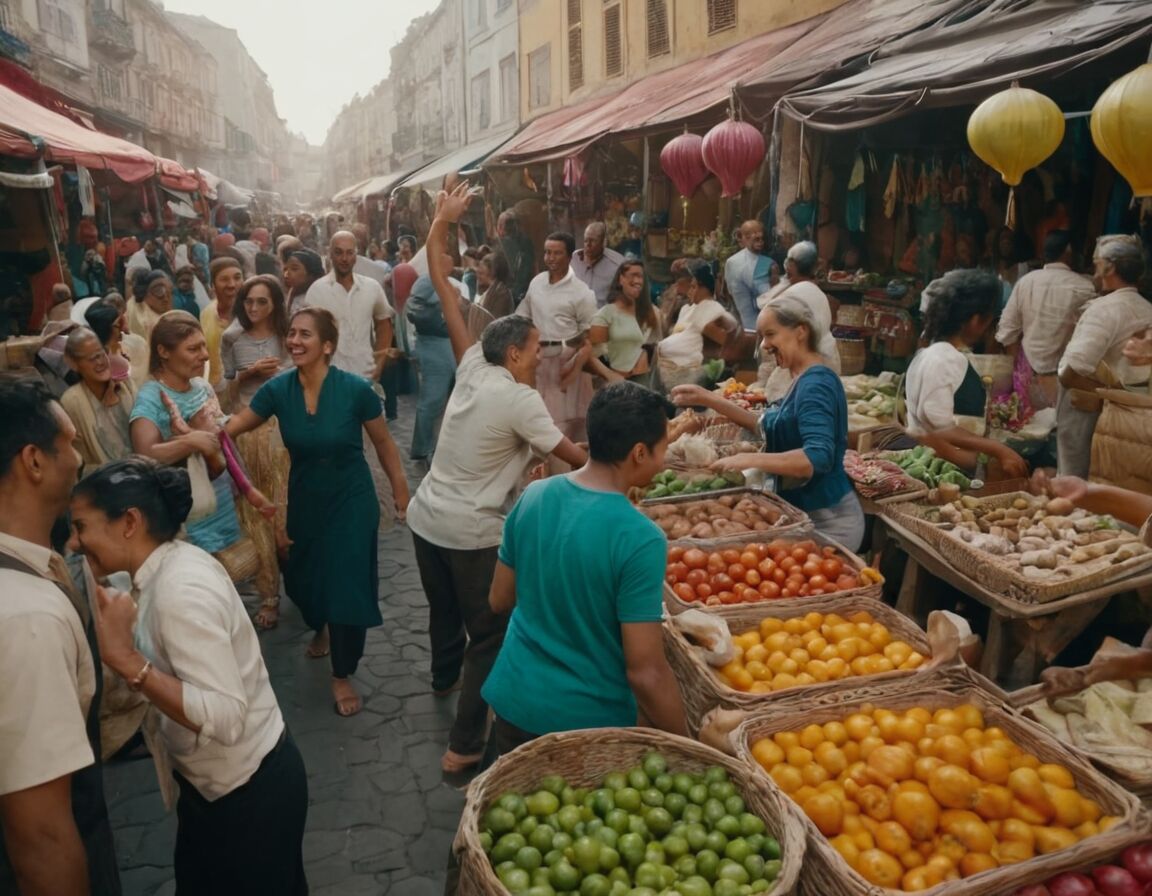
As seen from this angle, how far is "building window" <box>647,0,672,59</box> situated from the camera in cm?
1502

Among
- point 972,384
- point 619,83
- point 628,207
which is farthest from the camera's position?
point 619,83

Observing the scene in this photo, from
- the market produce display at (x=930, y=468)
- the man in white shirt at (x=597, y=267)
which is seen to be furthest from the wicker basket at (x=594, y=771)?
the man in white shirt at (x=597, y=267)

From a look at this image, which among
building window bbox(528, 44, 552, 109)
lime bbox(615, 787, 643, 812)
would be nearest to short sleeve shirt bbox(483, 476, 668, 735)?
lime bbox(615, 787, 643, 812)

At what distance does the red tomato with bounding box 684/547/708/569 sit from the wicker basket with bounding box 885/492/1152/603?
1.23 metres

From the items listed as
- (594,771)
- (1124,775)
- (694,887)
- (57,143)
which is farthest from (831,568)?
(57,143)

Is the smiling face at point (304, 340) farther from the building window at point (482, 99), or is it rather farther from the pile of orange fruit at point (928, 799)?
the building window at point (482, 99)

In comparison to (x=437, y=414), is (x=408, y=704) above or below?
below

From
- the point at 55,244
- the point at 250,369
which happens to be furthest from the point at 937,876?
the point at 55,244

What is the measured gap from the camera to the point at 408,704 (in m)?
4.49

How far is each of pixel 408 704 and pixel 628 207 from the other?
11039 mm

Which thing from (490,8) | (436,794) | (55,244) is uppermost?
(490,8)

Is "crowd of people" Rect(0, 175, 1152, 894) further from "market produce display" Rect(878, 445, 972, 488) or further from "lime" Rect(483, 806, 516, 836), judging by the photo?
"lime" Rect(483, 806, 516, 836)

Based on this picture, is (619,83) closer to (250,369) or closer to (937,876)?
(250,369)

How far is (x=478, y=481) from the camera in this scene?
379 centimetres
